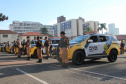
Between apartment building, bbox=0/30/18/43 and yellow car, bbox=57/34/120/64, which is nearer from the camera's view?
yellow car, bbox=57/34/120/64

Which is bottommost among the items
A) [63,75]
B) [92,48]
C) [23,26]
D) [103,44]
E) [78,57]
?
[63,75]

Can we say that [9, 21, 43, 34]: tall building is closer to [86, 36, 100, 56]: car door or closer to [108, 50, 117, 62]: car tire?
[86, 36, 100, 56]: car door

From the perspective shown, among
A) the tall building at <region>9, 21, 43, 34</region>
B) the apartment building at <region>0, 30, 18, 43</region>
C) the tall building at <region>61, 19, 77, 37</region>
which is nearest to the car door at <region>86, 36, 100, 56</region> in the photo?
the apartment building at <region>0, 30, 18, 43</region>

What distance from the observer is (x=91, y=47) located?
827 centimetres

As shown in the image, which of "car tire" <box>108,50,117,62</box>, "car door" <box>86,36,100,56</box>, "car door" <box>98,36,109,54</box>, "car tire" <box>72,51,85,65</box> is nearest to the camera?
"car tire" <box>72,51,85,65</box>

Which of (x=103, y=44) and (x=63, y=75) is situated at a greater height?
(x=103, y=44)

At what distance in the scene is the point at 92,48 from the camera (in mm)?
8305

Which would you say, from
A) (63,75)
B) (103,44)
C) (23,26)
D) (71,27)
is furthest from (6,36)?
(71,27)

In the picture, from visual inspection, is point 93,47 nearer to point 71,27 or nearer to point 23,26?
point 71,27

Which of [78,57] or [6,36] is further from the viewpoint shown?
[6,36]

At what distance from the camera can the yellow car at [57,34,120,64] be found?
768 centimetres

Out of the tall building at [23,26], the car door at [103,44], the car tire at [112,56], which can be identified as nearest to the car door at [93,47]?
the car door at [103,44]

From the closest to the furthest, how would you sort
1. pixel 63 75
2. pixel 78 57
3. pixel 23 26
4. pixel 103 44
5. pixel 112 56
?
1. pixel 63 75
2. pixel 78 57
3. pixel 103 44
4. pixel 112 56
5. pixel 23 26

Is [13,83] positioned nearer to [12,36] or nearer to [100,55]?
[100,55]
